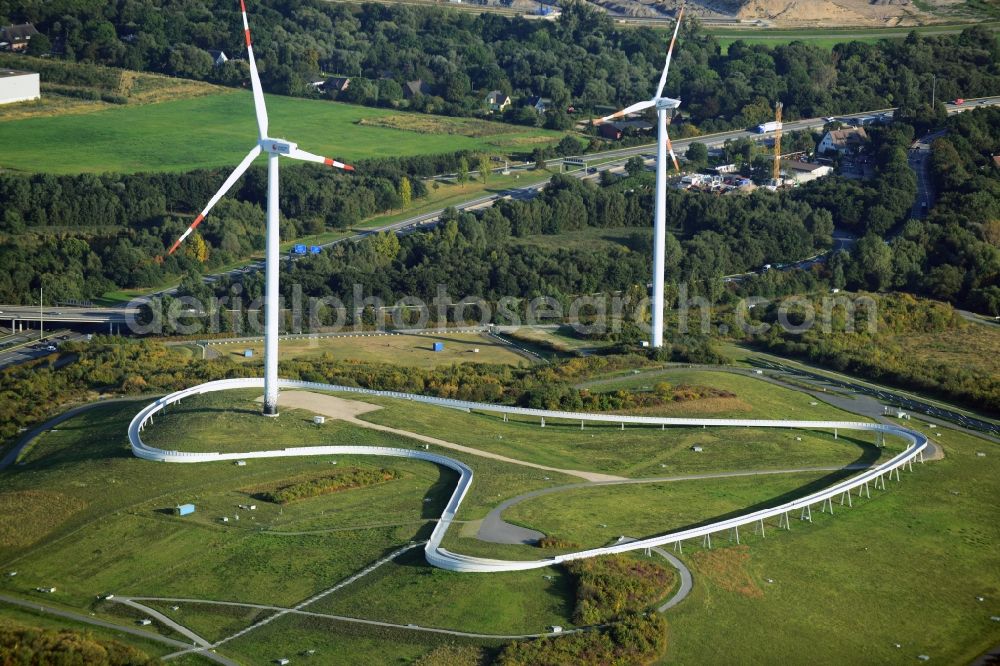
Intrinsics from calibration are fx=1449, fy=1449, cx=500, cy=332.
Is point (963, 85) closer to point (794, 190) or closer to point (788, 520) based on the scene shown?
point (794, 190)

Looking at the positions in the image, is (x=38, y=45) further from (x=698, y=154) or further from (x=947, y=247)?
(x=947, y=247)

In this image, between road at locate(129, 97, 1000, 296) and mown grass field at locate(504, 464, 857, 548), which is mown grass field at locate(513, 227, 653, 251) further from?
mown grass field at locate(504, 464, 857, 548)

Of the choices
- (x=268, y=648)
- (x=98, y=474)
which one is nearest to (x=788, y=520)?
(x=268, y=648)

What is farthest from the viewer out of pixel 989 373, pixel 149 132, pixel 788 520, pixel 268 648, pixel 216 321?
pixel 149 132

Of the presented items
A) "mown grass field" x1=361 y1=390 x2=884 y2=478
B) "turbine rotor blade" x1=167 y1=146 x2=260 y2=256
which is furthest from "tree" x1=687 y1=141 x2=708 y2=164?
"turbine rotor blade" x1=167 y1=146 x2=260 y2=256

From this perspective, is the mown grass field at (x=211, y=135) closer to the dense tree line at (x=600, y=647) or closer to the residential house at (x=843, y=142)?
the residential house at (x=843, y=142)

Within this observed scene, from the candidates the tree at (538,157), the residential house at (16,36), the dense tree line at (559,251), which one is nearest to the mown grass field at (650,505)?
the dense tree line at (559,251)
